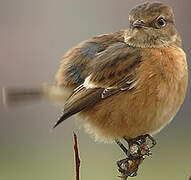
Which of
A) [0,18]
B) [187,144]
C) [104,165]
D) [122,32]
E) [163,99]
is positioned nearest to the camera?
[163,99]

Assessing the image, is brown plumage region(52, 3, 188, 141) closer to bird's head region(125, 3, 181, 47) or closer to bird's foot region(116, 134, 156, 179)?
bird's head region(125, 3, 181, 47)

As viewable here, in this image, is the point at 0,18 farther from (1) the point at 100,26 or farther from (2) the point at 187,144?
(2) the point at 187,144

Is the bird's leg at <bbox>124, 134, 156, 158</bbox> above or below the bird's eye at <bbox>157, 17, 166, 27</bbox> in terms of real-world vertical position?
below

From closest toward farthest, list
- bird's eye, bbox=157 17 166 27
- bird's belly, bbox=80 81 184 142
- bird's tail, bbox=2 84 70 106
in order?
bird's tail, bbox=2 84 70 106 → bird's belly, bbox=80 81 184 142 → bird's eye, bbox=157 17 166 27

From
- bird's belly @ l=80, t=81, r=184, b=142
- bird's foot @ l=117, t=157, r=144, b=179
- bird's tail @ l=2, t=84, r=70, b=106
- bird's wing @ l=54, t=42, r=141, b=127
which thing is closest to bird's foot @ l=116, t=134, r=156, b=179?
bird's foot @ l=117, t=157, r=144, b=179

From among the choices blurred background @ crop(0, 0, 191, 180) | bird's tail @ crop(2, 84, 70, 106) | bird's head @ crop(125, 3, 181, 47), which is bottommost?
blurred background @ crop(0, 0, 191, 180)

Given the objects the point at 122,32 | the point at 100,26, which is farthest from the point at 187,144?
the point at 122,32

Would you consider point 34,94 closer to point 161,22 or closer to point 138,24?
point 138,24

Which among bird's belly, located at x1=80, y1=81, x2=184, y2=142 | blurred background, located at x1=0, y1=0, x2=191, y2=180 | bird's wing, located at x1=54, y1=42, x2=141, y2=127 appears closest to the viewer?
bird's belly, located at x1=80, y1=81, x2=184, y2=142
